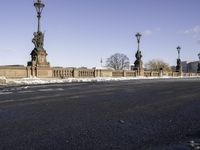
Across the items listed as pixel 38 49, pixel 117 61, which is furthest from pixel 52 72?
pixel 117 61

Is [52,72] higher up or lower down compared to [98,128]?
higher up

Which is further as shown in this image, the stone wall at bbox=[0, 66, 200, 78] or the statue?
the statue

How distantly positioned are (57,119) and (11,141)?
2.46 metres

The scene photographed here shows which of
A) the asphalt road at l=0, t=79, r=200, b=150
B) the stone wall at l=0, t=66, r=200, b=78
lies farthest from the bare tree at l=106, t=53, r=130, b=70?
the asphalt road at l=0, t=79, r=200, b=150

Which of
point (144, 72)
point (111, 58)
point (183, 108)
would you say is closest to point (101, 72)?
point (144, 72)

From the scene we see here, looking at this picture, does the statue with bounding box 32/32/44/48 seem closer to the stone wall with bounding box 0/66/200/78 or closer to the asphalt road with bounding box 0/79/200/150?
the stone wall with bounding box 0/66/200/78

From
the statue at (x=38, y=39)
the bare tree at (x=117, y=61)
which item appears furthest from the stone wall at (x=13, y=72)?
the bare tree at (x=117, y=61)

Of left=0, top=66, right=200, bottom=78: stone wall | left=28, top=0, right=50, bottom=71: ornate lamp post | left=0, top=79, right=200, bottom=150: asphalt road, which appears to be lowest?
left=0, top=79, right=200, bottom=150: asphalt road

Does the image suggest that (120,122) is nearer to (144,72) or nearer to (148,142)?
(148,142)

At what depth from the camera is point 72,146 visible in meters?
5.82

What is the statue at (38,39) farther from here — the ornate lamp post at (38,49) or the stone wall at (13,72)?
the stone wall at (13,72)

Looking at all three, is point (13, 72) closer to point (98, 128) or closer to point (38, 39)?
point (38, 39)

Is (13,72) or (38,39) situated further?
(38,39)

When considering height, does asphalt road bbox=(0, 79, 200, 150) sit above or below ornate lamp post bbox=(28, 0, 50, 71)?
below
